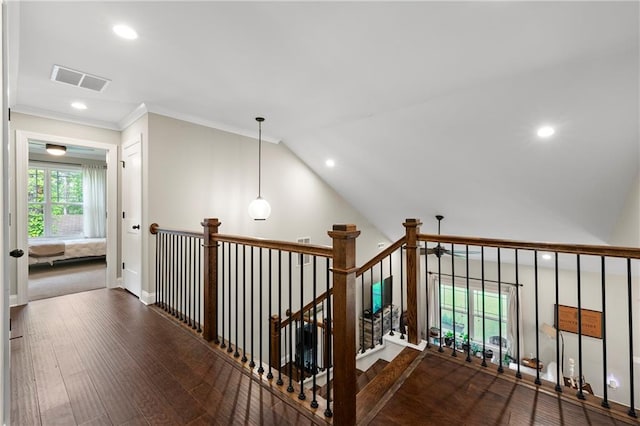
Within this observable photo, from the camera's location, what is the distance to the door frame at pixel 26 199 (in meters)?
3.46

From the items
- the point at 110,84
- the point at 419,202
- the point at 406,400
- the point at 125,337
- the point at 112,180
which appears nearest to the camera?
the point at 406,400

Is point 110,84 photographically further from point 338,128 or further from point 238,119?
point 338,128

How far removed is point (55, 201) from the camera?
689cm

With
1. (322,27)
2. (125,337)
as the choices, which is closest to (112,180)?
(125,337)

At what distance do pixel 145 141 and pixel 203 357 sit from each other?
270 cm

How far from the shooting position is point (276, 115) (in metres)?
3.91

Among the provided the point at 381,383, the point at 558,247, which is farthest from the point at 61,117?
the point at 558,247

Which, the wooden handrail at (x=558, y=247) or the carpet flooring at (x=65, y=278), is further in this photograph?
the carpet flooring at (x=65, y=278)

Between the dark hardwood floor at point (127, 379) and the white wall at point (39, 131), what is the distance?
1072 mm

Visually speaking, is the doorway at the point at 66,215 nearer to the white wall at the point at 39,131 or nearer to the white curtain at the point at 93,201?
the white curtain at the point at 93,201

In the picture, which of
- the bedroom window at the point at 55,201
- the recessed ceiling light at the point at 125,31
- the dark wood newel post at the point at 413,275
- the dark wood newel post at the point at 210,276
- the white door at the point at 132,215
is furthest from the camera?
the bedroom window at the point at 55,201

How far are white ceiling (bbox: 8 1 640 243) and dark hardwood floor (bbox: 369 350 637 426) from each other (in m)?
2.44

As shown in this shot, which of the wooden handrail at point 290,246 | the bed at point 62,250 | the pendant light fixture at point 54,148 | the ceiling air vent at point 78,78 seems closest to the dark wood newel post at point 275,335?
the wooden handrail at point 290,246

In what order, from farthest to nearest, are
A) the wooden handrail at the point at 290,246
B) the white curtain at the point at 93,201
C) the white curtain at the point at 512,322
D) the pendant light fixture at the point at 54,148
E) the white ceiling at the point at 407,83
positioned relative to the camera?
the white curtain at the point at 93,201, the white curtain at the point at 512,322, the pendant light fixture at the point at 54,148, the white ceiling at the point at 407,83, the wooden handrail at the point at 290,246
